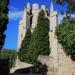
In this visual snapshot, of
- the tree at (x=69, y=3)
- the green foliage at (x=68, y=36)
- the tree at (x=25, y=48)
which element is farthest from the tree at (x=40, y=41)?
the tree at (x=69, y=3)

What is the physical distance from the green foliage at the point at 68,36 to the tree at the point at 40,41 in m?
18.0

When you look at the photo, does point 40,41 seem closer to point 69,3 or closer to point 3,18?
point 69,3

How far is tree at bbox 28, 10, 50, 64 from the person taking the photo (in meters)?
44.9

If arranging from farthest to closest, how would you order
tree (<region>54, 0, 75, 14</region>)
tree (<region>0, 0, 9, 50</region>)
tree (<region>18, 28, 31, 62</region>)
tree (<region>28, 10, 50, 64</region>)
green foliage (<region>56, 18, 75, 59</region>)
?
tree (<region>18, 28, 31, 62</region>)
tree (<region>28, 10, 50, 64</region>)
green foliage (<region>56, 18, 75, 59</region>)
tree (<region>54, 0, 75, 14</region>)
tree (<region>0, 0, 9, 50</region>)

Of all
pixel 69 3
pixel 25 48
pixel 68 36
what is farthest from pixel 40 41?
pixel 69 3

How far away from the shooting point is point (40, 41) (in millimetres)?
46281

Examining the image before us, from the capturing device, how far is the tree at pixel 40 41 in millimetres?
44906

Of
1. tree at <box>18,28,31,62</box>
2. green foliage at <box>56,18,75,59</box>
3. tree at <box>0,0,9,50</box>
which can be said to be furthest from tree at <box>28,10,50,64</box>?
tree at <box>0,0,9,50</box>

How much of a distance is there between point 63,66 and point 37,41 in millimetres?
20210

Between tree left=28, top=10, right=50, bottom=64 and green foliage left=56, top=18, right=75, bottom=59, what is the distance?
59.0 ft

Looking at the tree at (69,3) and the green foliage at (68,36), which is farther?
the green foliage at (68,36)

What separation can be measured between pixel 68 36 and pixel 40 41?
20.6 metres

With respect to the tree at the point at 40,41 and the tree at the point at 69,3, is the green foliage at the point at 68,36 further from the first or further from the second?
the tree at the point at 40,41

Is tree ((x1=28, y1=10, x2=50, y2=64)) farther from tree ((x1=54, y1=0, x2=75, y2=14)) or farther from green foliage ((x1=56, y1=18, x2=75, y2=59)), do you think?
tree ((x1=54, y1=0, x2=75, y2=14))
